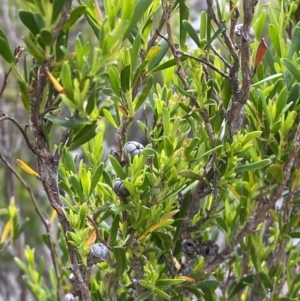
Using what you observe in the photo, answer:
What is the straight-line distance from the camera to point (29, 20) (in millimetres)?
378

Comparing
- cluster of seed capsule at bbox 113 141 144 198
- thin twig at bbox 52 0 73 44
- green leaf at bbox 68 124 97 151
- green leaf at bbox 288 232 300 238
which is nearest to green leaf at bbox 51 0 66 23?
thin twig at bbox 52 0 73 44

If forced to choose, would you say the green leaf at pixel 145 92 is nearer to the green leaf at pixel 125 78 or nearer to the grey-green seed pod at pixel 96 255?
the green leaf at pixel 125 78

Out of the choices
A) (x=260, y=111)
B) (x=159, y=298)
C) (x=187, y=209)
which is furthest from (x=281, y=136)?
(x=159, y=298)

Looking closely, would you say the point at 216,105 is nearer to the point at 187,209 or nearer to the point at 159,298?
the point at 187,209

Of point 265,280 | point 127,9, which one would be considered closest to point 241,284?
point 265,280

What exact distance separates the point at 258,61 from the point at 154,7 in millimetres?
135

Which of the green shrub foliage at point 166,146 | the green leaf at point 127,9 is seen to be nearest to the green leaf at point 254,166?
the green shrub foliage at point 166,146

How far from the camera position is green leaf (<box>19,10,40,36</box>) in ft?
1.22

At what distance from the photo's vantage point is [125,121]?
Answer: 559 millimetres

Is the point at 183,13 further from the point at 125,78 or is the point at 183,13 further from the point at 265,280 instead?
the point at 265,280

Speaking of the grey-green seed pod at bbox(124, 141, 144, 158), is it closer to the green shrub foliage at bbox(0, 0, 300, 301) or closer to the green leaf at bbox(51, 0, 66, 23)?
the green shrub foliage at bbox(0, 0, 300, 301)

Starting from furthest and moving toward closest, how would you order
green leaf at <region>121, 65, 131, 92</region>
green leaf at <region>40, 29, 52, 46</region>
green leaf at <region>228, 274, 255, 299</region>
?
green leaf at <region>228, 274, 255, 299</region> < green leaf at <region>121, 65, 131, 92</region> < green leaf at <region>40, 29, 52, 46</region>

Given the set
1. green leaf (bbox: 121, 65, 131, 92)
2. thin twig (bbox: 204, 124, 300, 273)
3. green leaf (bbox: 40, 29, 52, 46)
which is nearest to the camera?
green leaf (bbox: 40, 29, 52, 46)

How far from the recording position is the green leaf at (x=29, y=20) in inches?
14.6
